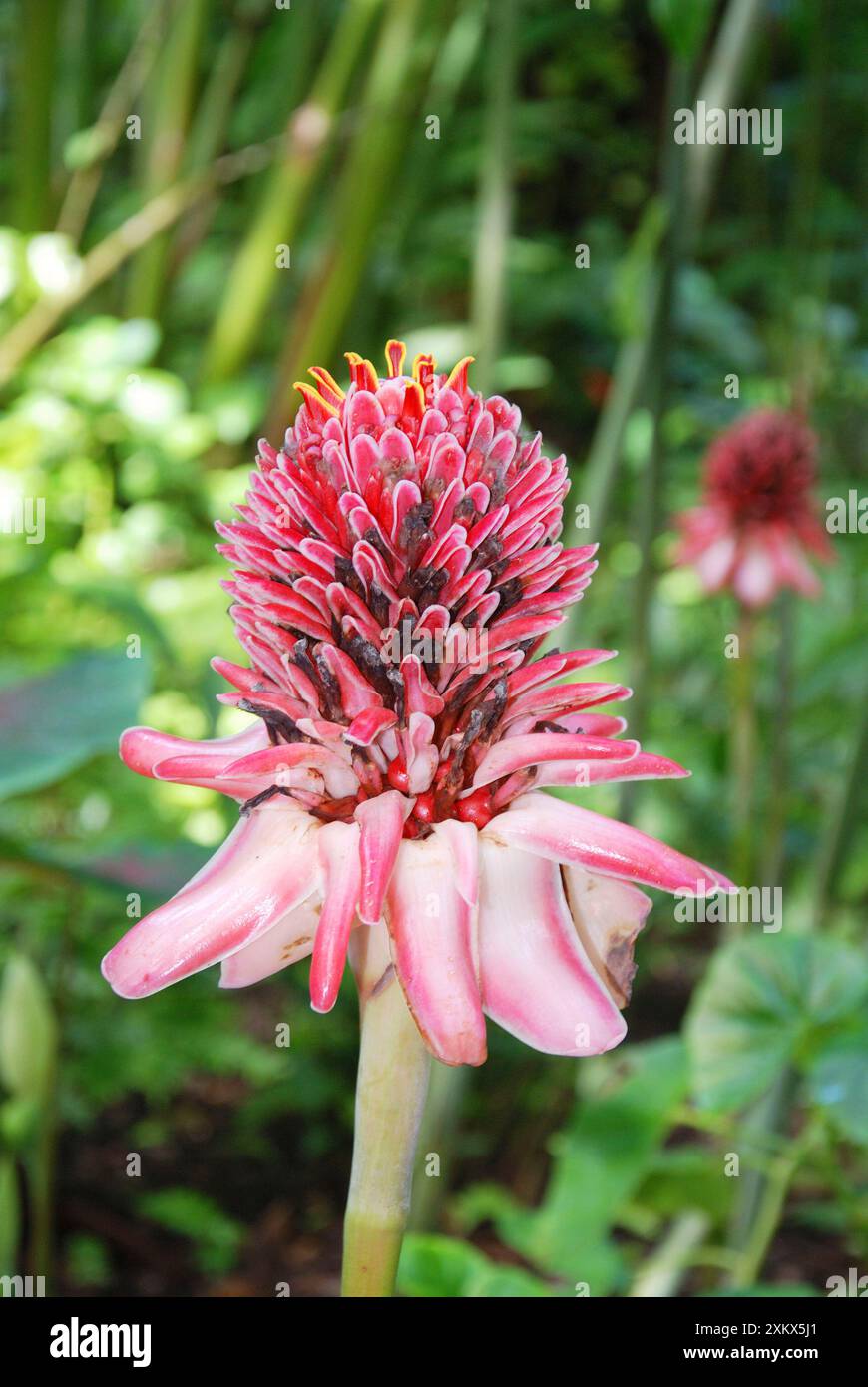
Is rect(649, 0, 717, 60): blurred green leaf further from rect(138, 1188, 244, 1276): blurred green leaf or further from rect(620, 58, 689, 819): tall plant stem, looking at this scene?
rect(138, 1188, 244, 1276): blurred green leaf

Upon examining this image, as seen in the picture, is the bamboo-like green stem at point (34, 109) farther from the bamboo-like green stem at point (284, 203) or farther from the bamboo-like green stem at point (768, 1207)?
the bamboo-like green stem at point (768, 1207)

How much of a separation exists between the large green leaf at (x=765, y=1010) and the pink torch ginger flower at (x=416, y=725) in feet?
1.76

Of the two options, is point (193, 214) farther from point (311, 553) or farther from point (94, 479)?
point (311, 553)

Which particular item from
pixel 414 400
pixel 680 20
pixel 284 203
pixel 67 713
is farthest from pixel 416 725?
pixel 284 203

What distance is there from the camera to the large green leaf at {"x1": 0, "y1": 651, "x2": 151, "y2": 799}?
758mm

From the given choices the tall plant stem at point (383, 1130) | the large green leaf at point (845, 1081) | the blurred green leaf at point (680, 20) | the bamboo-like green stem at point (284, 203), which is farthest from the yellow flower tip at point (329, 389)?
the bamboo-like green stem at point (284, 203)

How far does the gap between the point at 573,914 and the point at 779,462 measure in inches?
39.8

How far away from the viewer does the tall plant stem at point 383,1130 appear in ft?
1.33

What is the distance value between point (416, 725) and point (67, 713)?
488 millimetres

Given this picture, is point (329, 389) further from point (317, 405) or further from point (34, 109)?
point (34, 109)

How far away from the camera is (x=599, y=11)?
2.69 meters

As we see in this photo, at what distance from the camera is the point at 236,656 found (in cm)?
144

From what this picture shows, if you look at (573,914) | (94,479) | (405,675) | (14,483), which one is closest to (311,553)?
(405,675)

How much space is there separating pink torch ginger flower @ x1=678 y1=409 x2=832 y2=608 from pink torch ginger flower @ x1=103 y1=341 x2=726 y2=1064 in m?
0.90
